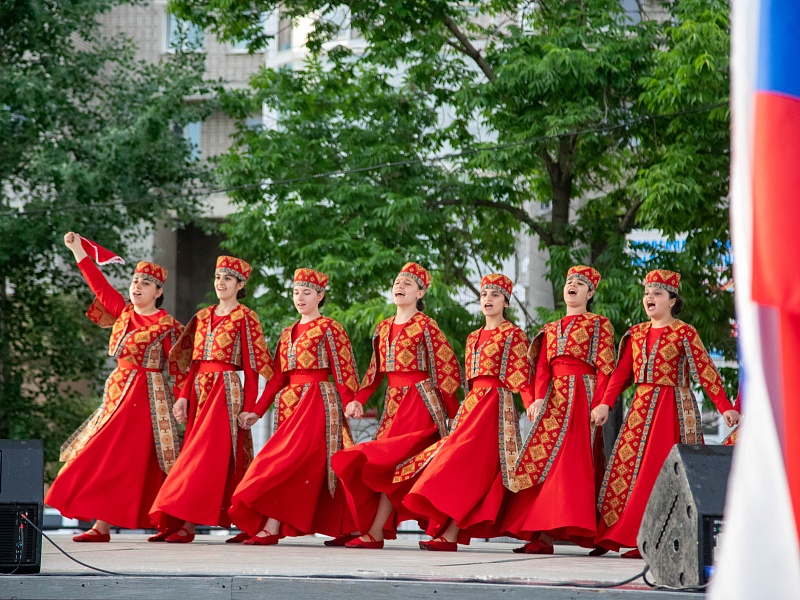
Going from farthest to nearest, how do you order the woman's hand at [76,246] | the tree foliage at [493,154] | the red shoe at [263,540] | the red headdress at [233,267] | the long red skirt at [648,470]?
the tree foliage at [493,154] < the woman's hand at [76,246] < the red headdress at [233,267] < the red shoe at [263,540] < the long red skirt at [648,470]

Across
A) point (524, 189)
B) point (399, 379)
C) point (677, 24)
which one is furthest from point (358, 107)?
point (399, 379)

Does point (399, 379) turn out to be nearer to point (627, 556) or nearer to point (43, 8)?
point (627, 556)

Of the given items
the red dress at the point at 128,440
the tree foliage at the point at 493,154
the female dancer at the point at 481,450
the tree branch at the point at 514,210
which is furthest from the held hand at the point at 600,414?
the tree branch at the point at 514,210

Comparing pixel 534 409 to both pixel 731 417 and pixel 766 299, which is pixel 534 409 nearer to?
pixel 731 417

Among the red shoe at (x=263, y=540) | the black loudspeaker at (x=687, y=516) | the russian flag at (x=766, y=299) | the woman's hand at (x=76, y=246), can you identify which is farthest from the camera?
the woman's hand at (x=76, y=246)

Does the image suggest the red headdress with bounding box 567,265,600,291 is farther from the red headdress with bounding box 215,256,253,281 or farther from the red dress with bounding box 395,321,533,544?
the red headdress with bounding box 215,256,253,281

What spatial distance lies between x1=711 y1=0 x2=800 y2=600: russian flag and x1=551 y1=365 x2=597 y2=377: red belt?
198 inches

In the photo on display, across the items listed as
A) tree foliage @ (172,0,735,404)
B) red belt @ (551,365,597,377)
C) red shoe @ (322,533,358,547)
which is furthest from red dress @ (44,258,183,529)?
tree foliage @ (172,0,735,404)

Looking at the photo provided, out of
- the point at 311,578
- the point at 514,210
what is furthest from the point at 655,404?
the point at 514,210

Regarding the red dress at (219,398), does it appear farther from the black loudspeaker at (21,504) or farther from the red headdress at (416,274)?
the black loudspeaker at (21,504)

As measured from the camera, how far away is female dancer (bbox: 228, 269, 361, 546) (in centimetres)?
680

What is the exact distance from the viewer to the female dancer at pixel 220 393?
6965 millimetres

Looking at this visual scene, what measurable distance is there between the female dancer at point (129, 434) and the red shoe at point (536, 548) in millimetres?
2028

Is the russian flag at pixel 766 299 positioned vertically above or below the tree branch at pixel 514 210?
below
